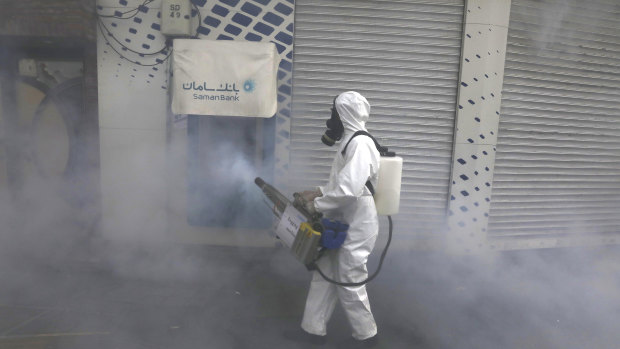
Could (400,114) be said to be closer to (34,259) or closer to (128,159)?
(128,159)

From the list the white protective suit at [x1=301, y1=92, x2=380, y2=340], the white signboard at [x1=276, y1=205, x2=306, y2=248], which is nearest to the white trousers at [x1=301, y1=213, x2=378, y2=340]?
the white protective suit at [x1=301, y1=92, x2=380, y2=340]

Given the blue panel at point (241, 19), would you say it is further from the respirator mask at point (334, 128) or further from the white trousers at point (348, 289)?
the white trousers at point (348, 289)

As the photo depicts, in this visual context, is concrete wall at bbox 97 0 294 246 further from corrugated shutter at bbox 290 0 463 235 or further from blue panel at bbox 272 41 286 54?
corrugated shutter at bbox 290 0 463 235

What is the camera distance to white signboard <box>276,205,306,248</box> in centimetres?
310

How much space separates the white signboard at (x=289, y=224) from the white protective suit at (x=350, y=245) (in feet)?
0.62

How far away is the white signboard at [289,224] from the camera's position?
310cm

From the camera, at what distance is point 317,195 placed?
3.29 metres

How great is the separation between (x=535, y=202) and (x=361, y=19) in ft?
12.1

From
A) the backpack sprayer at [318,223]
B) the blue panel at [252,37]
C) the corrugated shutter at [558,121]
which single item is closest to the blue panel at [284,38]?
the blue panel at [252,37]

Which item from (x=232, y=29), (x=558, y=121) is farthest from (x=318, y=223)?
(x=558, y=121)

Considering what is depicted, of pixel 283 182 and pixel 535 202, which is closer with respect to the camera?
pixel 283 182

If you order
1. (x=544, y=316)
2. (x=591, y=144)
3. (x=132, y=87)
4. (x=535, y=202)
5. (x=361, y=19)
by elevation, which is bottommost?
(x=544, y=316)

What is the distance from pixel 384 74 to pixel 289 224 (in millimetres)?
3074

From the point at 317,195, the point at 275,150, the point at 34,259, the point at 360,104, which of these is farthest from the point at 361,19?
the point at 34,259
